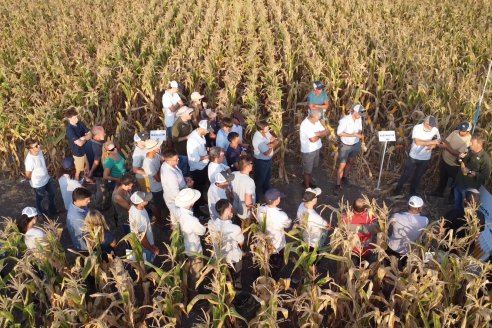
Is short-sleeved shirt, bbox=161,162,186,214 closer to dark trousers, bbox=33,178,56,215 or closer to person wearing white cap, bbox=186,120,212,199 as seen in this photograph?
person wearing white cap, bbox=186,120,212,199

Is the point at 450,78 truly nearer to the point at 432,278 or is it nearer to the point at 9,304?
the point at 432,278

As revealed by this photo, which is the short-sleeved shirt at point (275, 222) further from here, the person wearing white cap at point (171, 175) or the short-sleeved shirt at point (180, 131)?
the short-sleeved shirt at point (180, 131)

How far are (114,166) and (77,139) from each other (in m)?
0.94

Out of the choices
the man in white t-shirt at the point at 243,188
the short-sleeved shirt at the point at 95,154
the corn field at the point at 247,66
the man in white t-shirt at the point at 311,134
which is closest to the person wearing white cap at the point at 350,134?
the man in white t-shirt at the point at 311,134

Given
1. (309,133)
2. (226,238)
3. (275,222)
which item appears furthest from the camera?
(309,133)

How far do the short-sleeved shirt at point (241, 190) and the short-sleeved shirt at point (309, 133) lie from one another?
64.6 inches

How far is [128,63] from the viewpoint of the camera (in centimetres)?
1057

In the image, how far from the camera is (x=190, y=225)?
5.12 metres

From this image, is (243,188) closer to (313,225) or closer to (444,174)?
(313,225)

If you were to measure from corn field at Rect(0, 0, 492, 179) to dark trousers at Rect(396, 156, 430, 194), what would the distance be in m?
0.86

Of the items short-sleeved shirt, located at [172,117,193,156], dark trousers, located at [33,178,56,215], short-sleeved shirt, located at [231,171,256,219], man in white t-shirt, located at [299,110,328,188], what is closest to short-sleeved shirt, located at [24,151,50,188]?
dark trousers, located at [33,178,56,215]

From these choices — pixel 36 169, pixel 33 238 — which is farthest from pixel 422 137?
pixel 36 169

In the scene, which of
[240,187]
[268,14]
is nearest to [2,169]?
[240,187]

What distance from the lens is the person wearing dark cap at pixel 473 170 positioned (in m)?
6.32
